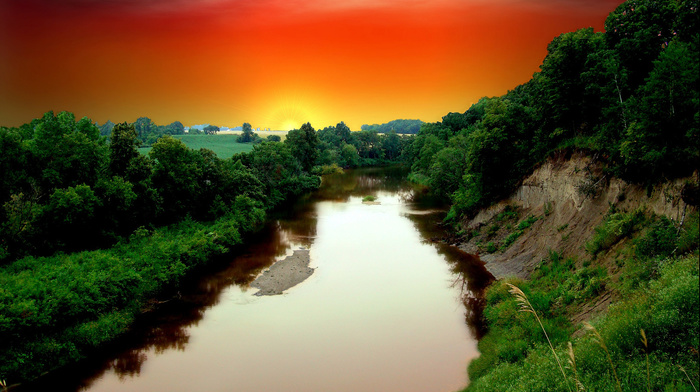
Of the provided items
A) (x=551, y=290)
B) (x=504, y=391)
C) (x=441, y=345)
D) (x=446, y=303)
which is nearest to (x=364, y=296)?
(x=446, y=303)

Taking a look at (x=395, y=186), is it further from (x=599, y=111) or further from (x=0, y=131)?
(x=0, y=131)

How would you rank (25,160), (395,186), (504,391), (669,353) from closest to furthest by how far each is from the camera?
(669,353) → (504,391) → (25,160) → (395,186)

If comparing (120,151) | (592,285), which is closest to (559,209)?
(592,285)

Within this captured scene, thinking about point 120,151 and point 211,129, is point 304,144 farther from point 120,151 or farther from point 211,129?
point 211,129

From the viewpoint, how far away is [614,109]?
72.2 ft

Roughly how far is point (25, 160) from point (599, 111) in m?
37.4

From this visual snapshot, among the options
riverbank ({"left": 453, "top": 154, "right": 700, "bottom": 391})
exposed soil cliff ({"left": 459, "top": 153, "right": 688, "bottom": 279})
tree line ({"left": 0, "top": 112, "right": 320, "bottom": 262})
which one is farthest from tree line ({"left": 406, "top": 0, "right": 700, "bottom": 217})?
tree line ({"left": 0, "top": 112, "right": 320, "bottom": 262})

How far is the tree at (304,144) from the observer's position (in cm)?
7806

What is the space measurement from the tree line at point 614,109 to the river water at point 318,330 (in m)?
9.62

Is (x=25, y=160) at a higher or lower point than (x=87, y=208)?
higher

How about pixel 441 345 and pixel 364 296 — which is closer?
pixel 441 345

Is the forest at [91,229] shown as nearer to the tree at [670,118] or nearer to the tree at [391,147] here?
the tree at [670,118]

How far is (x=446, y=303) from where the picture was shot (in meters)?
24.9

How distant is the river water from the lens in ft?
58.2
